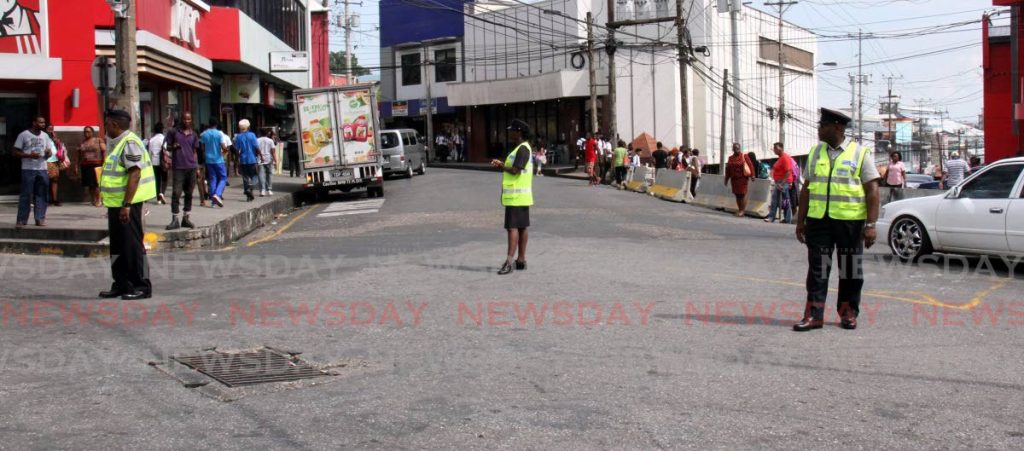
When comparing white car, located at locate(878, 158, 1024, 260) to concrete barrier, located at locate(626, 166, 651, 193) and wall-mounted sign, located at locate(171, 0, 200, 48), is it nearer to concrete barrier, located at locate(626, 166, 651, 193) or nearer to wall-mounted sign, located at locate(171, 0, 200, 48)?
concrete barrier, located at locate(626, 166, 651, 193)

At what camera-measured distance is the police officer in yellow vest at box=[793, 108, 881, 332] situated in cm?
793

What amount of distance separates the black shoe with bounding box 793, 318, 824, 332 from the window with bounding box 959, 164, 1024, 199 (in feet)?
17.5

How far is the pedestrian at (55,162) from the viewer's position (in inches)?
692

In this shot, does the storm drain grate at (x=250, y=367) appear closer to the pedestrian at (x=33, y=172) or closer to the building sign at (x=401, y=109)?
the pedestrian at (x=33, y=172)

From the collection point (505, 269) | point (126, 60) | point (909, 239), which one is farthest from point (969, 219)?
point (126, 60)

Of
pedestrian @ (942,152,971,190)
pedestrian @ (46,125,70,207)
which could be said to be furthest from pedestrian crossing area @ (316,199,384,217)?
pedestrian @ (942,152,971,190)

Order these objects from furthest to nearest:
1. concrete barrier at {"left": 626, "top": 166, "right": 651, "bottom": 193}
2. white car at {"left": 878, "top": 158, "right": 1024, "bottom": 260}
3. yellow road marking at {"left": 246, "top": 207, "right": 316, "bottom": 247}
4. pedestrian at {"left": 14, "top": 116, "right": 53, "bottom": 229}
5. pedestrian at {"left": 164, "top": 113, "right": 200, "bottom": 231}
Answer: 1. concrete barrier at {"left": 626, "top": 166, "right": 651, "bottom": 193}
2. yellow road marking at {"left": 246, "top": 207, "right": 316, "bottom": 247}
3. pedestrian at {"left": 164, "top": 113, "right": 200, "bottom": 231}
4. pedestrian at {"left": 14, "top": 116, "right": 53, "bottom": 229}
5. white car at {"left": 878, "top": 158, "right": 1024, "bottom": 260}

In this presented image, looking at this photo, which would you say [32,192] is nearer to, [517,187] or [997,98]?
[517,187]

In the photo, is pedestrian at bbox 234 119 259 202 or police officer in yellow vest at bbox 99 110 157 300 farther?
pedestrian at bbox 234 119 259 202

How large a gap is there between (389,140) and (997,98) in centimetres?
2431

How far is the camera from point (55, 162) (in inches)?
704

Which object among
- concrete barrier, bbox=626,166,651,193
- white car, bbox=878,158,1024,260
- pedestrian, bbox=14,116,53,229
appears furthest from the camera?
concrete barrier, bbox=626,166,651,193

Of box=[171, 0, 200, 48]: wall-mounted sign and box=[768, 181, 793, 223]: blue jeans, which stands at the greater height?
box=[171, 0, 200, 48]: wall-mounted sign

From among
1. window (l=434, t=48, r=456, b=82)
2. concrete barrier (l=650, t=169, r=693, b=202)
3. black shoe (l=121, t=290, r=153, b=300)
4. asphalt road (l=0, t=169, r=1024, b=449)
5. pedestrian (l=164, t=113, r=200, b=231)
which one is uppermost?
window (l=434, t=48, r=456, b=82)
